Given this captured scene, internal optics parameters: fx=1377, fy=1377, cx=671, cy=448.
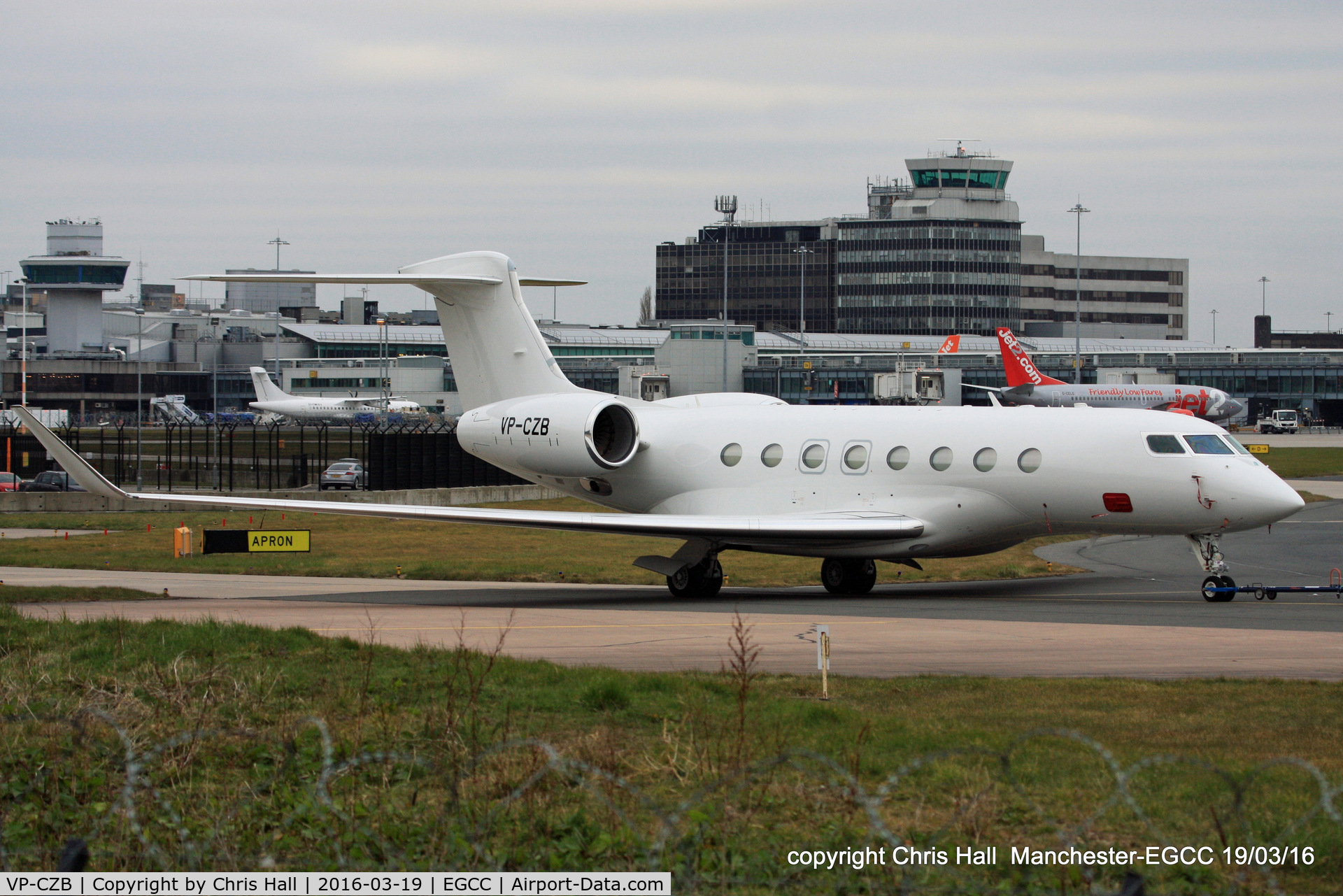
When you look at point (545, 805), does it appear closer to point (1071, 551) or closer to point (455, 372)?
point (455, 372)

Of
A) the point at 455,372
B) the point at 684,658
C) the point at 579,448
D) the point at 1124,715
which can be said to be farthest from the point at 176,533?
the point at 1124,715

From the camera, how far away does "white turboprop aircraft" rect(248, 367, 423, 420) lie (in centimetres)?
9988

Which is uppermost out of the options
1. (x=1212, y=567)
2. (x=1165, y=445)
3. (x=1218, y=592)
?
(x=1165, y=445)

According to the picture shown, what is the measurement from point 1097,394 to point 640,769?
7680cm

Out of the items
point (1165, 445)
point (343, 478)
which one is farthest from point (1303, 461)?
point (1165, 445)

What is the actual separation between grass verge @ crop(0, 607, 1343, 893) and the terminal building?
437 feet

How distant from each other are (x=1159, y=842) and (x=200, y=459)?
65.4m

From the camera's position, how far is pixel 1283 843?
751 cm

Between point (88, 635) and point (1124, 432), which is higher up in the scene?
point (1124, 432)

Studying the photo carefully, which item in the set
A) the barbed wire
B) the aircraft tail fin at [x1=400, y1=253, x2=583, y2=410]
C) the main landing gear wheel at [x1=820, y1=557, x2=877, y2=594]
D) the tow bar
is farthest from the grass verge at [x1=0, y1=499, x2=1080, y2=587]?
the barbed wire

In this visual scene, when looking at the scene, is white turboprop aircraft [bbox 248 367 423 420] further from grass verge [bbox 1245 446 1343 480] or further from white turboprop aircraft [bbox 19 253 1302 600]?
white turboprop aircraft [bbox 19 253 1302 600]

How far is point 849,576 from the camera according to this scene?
23.5 m

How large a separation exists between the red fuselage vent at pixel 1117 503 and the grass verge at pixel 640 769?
328 inches

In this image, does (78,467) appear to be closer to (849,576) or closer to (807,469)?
(807,469)
